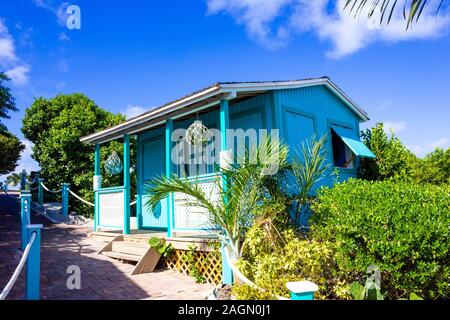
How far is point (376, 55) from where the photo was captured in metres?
8.76

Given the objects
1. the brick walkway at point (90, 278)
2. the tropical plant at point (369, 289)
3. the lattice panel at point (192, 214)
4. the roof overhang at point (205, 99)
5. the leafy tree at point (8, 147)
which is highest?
the leafy tree at point (8, 147)

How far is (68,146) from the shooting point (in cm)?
1520

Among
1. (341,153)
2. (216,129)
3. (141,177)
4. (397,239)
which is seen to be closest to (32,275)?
(397,239)

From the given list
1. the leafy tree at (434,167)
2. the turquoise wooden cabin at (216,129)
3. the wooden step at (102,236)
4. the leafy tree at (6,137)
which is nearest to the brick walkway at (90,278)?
the wooden step at (102,236)

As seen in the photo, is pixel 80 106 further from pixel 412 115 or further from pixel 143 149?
pixel 412 115

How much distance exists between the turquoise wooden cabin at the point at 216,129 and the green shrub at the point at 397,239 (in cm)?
249

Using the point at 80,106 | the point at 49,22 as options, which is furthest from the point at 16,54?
the point at 80,106

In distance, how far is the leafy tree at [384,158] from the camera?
10336 mm

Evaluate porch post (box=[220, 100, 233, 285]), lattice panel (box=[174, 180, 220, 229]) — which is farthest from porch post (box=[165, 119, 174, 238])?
porch post (box=[220, 100, 233, 285])

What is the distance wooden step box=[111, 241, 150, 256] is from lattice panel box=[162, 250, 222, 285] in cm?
66

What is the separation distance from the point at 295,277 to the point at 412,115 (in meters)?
5.58

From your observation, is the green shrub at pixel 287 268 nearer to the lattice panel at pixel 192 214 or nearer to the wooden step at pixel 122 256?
the lattice panel at pixel 192 214
